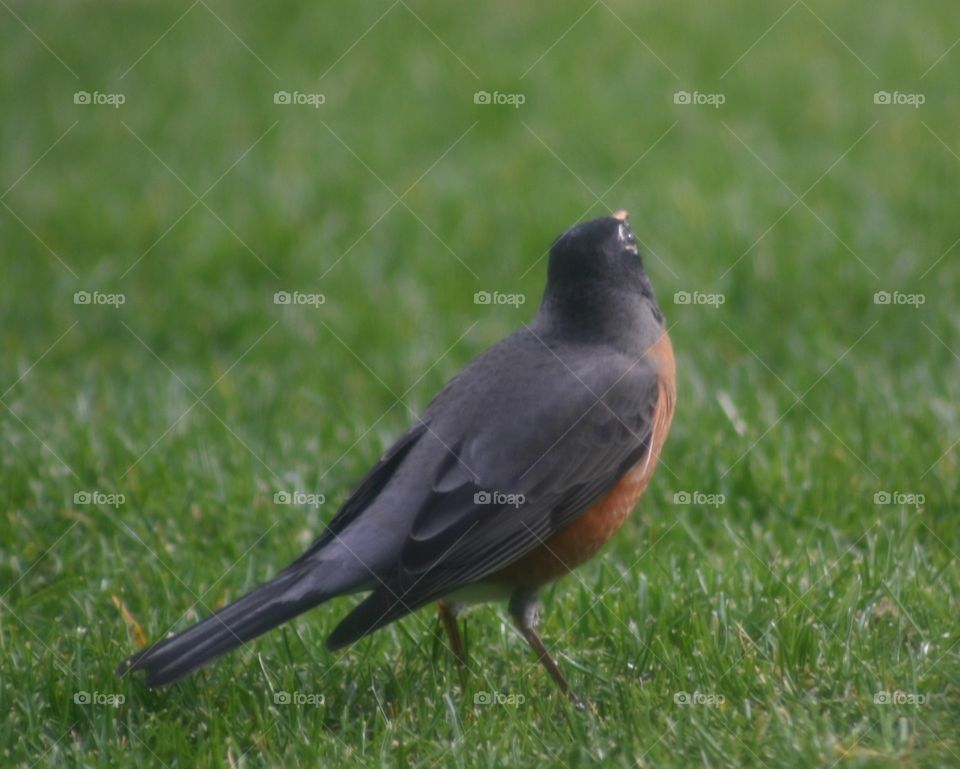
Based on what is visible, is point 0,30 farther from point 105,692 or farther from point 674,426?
point 105,692

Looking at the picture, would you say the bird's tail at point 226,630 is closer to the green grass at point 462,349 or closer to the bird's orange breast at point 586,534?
the green grass at point 462,349

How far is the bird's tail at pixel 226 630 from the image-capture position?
11.8 feet

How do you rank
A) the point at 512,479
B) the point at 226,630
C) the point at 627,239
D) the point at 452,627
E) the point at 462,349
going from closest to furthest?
the point at 226,630, the point at 512,479, the point at 452,627, the point at 627,239, the point at 462,349

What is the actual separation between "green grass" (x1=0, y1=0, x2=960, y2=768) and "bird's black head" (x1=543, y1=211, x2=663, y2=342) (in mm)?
834

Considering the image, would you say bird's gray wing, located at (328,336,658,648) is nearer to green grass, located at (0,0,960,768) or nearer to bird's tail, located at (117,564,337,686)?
bird's tail, located at (117,564,337,686)

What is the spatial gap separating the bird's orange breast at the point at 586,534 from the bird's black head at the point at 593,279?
0.95 feet

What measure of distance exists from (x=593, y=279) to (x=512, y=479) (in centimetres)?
77

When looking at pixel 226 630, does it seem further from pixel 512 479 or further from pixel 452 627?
pixel 512 479

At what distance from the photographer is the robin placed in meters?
3.74

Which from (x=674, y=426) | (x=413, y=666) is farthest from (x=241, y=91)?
(x=413, y=666)

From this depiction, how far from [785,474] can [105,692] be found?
8.41 feet

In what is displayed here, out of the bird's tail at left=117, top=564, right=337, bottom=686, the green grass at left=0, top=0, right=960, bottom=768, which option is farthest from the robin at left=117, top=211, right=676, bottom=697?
the green grass at left=0, top=0, right=960, bottom=768

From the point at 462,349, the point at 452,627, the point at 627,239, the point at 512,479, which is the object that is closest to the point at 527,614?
the point at 452,627

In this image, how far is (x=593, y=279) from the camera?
14.6 ft
